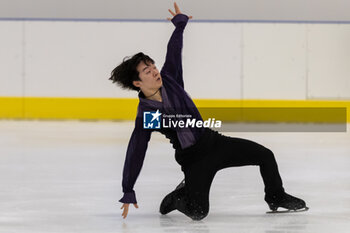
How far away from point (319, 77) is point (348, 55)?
1.84 feet

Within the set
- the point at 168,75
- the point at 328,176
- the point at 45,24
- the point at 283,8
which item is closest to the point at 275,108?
the point at 283,8

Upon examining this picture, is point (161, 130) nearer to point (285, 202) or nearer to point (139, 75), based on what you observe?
point (139, 75)

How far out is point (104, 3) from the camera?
44.2ft

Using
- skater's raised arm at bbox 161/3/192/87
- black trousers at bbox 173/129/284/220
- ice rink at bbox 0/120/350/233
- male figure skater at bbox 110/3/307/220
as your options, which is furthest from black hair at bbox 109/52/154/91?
ice rink at bbox 0/120/350/233

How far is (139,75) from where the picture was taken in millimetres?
3857

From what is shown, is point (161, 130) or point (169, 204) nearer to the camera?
point (161, 130)

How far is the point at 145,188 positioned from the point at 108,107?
7.40 m

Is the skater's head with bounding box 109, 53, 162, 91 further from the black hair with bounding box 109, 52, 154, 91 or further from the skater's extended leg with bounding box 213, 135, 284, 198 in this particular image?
the skater's extended leg with bounding box 213, 135, 284, 198

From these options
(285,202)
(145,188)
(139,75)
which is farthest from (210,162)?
(145,188)

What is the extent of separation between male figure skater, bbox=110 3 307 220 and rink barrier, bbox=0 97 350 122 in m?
8.15

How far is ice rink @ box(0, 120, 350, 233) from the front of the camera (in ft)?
12.3

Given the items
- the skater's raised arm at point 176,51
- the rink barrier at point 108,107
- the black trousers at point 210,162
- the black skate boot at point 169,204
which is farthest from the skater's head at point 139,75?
the rink barrier at point 108,107

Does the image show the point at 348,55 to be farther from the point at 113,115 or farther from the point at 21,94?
the point at 21,94

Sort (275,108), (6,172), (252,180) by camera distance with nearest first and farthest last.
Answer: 1. (252,180)
2. (6,172)
3. (275,108)
